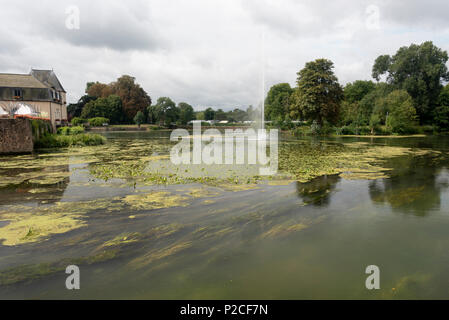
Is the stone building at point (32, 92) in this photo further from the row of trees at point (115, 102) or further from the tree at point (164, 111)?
the tree at point (164, 111)

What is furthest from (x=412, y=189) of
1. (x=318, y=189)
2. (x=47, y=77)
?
(x=47, y=77)

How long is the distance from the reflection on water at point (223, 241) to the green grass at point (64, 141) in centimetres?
1181

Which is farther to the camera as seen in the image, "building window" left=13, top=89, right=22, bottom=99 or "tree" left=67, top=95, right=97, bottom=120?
"tree" left=67, top=95, right=97, bottom=120

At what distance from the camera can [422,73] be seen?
46.4 meters

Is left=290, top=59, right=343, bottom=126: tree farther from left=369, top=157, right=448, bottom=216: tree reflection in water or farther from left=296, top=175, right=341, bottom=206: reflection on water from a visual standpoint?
left=296, top=175, right=341, bottom=206: reflection on water

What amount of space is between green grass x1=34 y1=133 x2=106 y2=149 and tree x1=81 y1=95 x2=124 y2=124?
2000 inches

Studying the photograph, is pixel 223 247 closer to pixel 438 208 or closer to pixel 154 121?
pixel 438 208

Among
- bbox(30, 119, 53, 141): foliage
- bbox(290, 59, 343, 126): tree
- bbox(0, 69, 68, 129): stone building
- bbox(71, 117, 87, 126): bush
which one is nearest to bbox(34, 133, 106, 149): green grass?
bbox(30, 119, 53, 141): foliage

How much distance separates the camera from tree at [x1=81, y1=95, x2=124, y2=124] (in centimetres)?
6750

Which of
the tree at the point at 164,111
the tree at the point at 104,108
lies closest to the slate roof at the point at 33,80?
the tree at the point at 104,108

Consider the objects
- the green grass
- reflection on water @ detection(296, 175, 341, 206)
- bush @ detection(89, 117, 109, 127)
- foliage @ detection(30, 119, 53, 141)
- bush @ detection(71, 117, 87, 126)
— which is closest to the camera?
reflection on water @ detection(296, 175, 341, 206)

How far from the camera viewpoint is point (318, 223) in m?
5.12

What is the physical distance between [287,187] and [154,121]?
7291 centimetres
